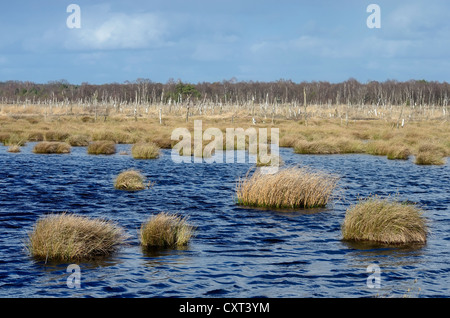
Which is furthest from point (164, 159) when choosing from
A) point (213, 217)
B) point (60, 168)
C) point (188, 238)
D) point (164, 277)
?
point (164, 277)

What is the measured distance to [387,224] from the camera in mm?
14922

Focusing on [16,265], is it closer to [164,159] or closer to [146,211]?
[146,211]

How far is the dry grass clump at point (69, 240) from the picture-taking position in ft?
41.9

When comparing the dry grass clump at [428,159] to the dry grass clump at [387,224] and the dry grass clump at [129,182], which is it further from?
the dry grass clump at [387,224]

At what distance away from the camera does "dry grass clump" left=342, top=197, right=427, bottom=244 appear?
48.7 feet

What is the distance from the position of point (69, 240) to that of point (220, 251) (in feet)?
12.9

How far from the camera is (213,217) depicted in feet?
61.9

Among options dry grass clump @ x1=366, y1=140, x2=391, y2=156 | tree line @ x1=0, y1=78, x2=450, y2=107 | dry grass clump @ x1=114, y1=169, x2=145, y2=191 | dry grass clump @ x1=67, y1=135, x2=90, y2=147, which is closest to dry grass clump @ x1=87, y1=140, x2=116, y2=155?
dry grass clump @ x1=67, y1=135, x2=90, y2=147

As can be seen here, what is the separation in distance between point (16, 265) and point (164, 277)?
11.7 ft

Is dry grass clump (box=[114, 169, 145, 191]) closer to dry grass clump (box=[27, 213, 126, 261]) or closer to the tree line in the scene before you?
dry grass clump (box=[27, 213, 126, 261])

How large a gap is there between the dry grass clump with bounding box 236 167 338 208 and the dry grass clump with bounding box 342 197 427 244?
445cm

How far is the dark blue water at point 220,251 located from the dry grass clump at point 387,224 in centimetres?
45

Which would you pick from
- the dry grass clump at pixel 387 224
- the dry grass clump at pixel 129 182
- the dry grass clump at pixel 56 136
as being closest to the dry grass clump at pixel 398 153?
the dry grass clump at pixel 129 182
